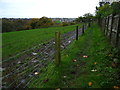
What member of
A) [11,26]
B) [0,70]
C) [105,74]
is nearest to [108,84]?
[105,74]

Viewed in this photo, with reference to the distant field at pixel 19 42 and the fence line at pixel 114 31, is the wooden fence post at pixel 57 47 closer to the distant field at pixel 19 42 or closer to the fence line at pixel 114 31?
the fence line at pixel 114 31

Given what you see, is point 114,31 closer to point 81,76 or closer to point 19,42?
Result: point 81,76

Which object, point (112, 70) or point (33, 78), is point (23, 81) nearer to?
point (33, 78)

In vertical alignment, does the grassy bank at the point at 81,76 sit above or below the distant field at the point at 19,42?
below

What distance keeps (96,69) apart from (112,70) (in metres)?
0.45

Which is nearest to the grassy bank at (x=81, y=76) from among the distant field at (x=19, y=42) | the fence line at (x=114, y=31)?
the fence line at (x=114, y=31)

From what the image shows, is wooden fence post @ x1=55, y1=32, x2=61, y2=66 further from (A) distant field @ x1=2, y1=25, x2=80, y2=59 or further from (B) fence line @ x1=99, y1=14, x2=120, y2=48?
(A) distant field @ x1=2, y1=25, x2=80, y2=59

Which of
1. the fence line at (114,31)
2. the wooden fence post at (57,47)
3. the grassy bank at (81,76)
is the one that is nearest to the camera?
the grassy bank at (81,76)

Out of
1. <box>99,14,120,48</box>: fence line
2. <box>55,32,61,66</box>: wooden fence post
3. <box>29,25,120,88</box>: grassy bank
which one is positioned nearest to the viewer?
<box>29,25,120,88</box>: grassy bank

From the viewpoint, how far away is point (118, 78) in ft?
8.96

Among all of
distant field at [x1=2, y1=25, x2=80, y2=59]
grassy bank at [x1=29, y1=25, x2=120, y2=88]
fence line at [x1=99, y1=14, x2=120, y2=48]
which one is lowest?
grassy bank at [x1=29, y1=25, x2=120, y2=88]

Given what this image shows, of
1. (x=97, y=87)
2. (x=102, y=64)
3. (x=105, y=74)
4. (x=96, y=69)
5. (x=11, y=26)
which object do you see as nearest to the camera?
(x=97, y=87)

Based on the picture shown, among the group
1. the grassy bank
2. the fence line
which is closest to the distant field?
the grassy bank

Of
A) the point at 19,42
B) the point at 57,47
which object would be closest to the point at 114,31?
the point at 57,47
